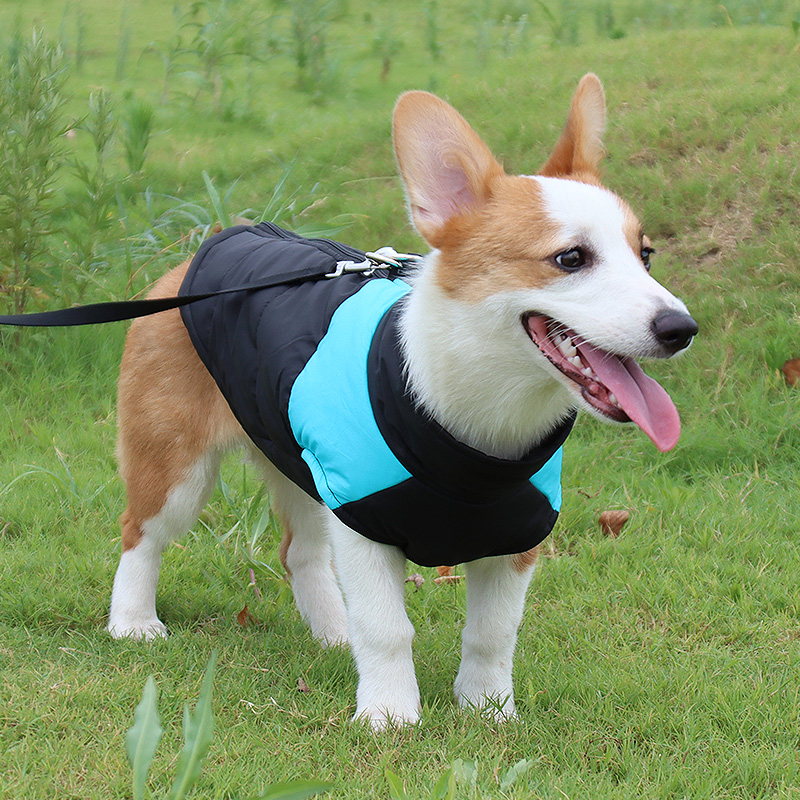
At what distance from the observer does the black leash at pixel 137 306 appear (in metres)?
3.16

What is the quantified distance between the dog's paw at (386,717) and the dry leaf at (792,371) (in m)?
3.00

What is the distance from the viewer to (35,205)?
5.39 m

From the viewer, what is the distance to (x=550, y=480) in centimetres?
293

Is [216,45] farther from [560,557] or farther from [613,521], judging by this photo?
[560,557]

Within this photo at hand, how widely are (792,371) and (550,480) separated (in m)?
2.64

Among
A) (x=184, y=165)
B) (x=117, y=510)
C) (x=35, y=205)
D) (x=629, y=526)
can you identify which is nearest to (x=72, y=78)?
(x=184, y=165)

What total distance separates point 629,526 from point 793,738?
1428 millimetres

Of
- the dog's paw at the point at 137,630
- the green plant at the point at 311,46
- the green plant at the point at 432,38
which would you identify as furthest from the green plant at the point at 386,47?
the dog's paw at the point at 137,630

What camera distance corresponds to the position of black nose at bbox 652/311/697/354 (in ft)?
7.74

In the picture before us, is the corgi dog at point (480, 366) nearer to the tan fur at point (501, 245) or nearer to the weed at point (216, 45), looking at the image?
the tan fur at point (501, 245)

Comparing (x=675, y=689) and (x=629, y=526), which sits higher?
(x=675, y=689)

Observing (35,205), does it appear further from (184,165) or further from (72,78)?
(72,78)

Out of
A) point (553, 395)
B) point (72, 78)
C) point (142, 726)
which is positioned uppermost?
point (553, 395)

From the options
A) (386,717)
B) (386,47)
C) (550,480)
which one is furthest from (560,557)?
(386,47)
